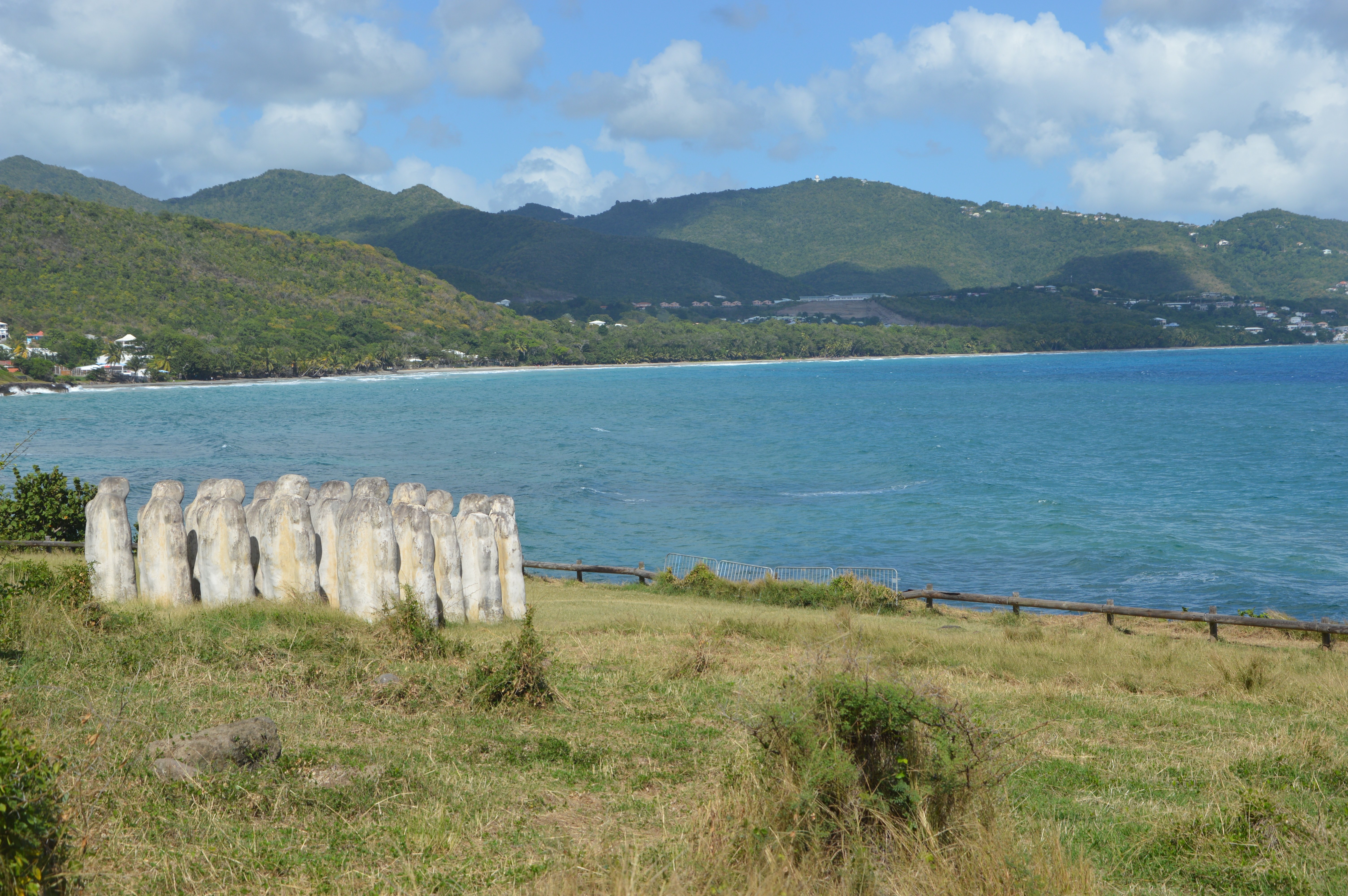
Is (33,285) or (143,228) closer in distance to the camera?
(33,285)

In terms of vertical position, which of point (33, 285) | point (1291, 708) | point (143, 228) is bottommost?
point (1291, 708)

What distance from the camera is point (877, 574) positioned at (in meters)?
24.2

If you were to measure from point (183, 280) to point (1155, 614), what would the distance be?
396ft

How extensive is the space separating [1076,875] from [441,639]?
24.0 feet

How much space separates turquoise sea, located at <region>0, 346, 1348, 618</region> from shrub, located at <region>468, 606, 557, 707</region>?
16.3 metres

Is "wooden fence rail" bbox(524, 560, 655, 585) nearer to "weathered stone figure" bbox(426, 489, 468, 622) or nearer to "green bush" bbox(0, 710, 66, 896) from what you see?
"weathered stone figure" bbox(426, 489, 468, 622)

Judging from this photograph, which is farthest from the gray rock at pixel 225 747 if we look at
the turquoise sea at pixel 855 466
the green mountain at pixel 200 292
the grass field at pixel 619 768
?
the green mountain at pixel 200 292

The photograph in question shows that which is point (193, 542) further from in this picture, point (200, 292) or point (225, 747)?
point (200, 292)

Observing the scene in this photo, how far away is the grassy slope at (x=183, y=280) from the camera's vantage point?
337ft

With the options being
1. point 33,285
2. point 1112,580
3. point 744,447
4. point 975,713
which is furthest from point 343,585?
point 33,285

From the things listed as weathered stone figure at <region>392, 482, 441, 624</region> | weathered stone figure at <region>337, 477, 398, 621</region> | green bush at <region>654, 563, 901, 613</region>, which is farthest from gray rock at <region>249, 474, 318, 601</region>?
green bush at <region>654, 563, 901, 613</region>

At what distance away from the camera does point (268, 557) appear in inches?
507

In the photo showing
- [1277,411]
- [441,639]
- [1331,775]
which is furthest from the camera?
[1277,411]

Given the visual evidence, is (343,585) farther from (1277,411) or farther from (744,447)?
(1277,411)
